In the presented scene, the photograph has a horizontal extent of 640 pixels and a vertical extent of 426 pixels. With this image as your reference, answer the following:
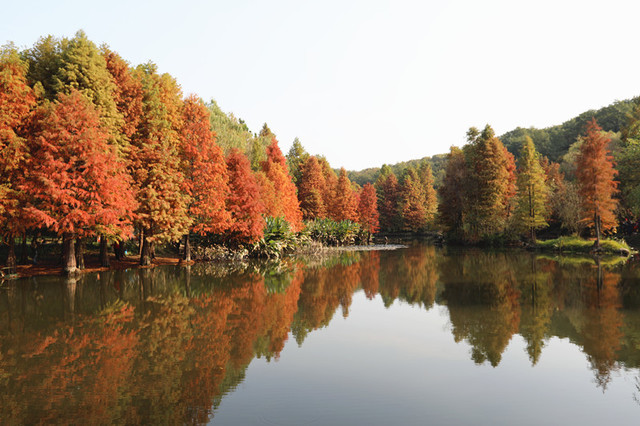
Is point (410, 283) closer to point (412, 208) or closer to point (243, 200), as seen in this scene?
point (243, 200)

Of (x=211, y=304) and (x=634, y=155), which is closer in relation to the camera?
(x=211, y=304)

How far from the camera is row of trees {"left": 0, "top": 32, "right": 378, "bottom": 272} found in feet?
64.3

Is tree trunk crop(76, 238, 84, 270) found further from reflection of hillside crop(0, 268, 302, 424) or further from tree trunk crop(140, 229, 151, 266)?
reflection of hillside crop(0, 268, 302, 424)

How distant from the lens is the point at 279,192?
4012 cm

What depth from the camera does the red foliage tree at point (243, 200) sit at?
96.2 feet

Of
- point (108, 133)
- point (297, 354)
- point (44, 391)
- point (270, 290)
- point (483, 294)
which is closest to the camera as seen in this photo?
point (44, 391)

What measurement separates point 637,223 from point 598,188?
41.3ft

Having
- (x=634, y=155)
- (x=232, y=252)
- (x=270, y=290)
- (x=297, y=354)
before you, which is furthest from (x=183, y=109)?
(x=634, y=155)

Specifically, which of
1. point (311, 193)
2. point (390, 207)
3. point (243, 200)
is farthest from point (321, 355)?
point (390, 207)

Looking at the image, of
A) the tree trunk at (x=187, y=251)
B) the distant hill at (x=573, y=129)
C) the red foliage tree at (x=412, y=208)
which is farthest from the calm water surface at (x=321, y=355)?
the red foliage tree at (x=412, y=208)

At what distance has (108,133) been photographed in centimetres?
2192

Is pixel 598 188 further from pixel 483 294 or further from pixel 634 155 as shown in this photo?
pixel 483 294

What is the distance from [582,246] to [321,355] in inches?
1356

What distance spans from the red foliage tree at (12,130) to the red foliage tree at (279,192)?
18.9 metres
